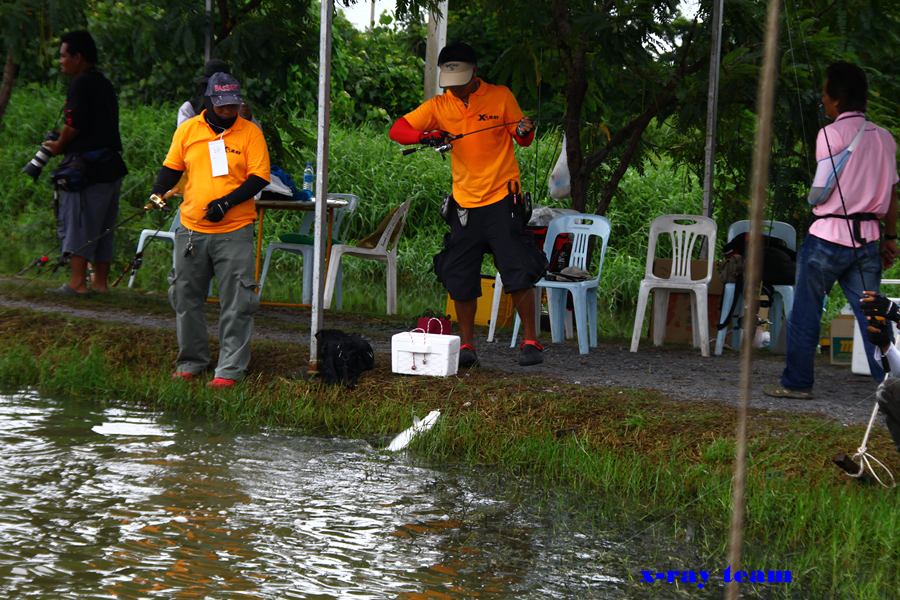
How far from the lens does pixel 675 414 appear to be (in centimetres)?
622

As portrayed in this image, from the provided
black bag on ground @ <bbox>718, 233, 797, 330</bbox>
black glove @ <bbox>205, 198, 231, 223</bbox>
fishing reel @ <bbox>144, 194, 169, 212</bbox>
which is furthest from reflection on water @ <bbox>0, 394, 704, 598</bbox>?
black bag on ground @ <bbox>718, 233, 797, 330</bbox>

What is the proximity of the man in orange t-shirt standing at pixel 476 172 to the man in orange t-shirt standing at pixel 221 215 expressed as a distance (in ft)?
3.02

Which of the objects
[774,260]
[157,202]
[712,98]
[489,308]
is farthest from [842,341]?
[157,202]

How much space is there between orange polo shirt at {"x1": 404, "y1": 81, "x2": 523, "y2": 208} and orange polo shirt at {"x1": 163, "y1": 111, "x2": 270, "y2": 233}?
969 mm

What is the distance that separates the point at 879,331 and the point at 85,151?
6.47 m

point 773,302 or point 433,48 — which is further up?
point 433,48

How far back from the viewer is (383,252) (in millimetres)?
10383

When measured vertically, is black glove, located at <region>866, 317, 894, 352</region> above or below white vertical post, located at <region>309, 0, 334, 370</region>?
below

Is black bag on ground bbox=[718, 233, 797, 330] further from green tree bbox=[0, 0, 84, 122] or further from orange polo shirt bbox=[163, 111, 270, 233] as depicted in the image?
green tree bbox=[0, 0, 84, 122]

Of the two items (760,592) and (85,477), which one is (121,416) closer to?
(85,477)

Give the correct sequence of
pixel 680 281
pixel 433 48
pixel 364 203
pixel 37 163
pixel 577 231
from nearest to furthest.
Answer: pixel 680 281
pixel 577 231
pixel 37 163
pixel 364 203
pixel 433 48

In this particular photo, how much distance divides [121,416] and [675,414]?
3.09 meters

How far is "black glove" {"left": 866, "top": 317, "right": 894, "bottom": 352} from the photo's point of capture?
4.98 m

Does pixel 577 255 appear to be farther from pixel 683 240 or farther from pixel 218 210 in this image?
pixel 218 210
